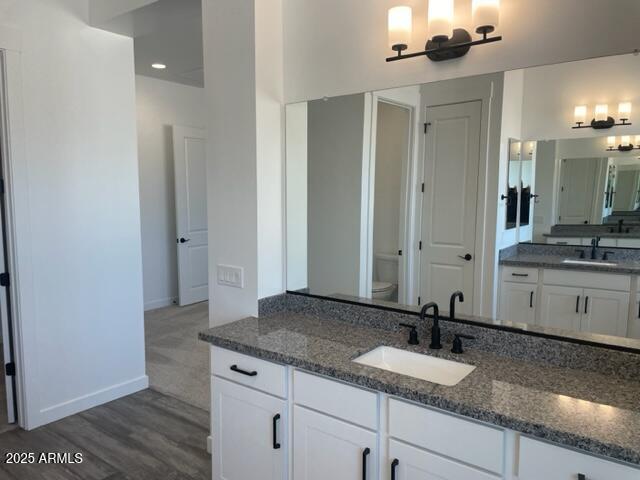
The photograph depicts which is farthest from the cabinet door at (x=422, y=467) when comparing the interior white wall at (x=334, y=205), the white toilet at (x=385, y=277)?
the interior white wall at (x=334, y=205)

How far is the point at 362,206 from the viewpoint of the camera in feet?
8.23

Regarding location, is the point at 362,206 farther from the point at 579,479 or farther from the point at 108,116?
the point at 108,116

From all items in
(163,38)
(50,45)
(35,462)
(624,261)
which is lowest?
(35,462)

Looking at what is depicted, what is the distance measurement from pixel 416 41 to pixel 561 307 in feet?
4.15

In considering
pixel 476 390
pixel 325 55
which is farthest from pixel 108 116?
pixel 476 390

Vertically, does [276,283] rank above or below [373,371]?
above

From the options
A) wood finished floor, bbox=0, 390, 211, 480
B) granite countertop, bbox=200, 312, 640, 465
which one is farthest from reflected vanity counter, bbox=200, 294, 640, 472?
wood finished floor, bbox=0, 390, 211, 480

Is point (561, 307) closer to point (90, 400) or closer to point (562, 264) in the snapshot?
point (562, 264)

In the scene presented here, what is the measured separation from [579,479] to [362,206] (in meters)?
1.58

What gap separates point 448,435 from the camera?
4.78 feet

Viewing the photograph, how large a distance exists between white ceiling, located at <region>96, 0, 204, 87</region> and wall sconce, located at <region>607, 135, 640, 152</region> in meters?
2.18

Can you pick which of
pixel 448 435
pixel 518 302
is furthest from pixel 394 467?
pixel 518 302

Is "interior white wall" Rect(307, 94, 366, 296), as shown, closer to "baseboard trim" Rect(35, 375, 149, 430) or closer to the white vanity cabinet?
the white vanity cabinet

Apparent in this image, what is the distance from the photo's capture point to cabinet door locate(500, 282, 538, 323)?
1.93 metres
